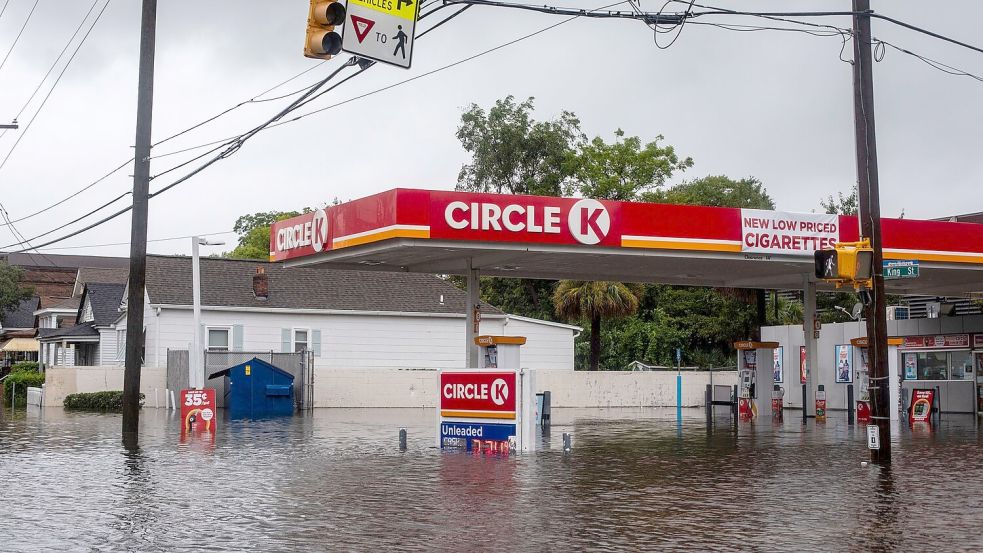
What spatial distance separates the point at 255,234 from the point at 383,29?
7241 cm

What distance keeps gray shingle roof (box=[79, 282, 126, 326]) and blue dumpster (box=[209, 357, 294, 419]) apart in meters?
13.6

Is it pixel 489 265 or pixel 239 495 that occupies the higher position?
Result: pixel 489 265

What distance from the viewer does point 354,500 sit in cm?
1397

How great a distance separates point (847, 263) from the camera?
17.5 m

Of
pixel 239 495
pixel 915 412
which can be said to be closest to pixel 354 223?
pixel 239 495

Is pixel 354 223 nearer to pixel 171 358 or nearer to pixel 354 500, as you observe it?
pixel 354 500

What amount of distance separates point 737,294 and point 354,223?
99.4 ft

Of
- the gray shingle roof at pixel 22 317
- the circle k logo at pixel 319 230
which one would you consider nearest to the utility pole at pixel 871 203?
the circle k logo at pixel 319 230

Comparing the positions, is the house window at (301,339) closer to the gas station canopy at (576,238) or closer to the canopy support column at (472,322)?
the gas station canopy at (576,238)

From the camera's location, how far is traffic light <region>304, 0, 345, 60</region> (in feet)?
41.5

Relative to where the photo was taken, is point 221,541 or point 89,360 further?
point 89,360

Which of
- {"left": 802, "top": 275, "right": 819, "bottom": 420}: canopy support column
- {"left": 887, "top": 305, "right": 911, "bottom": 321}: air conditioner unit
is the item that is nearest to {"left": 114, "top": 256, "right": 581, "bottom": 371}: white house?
{"left": 887, "top": 305, "right": 911, "bottom": 321}: air conditioner unit

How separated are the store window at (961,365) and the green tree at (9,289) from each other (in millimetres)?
63412

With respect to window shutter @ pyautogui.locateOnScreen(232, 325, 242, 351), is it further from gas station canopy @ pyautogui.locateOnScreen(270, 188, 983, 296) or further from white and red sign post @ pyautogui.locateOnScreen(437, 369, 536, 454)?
white and red sign post @ pyautogui.locateOnScreen(437, 369, 536, 454)
